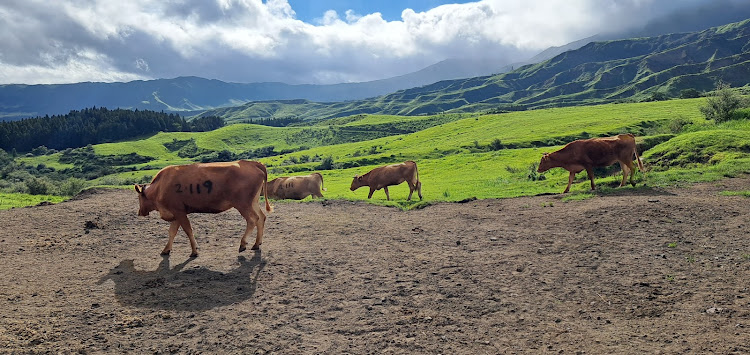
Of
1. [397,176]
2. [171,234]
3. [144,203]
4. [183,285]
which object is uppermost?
[144,203]

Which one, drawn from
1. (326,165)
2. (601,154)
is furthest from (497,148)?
(601,154)

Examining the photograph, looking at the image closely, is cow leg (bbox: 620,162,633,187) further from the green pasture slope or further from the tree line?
the tree line

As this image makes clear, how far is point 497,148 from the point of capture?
203 feet

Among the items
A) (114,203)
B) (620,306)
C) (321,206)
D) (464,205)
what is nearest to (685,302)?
(620,306)

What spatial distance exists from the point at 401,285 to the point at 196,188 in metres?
6.11

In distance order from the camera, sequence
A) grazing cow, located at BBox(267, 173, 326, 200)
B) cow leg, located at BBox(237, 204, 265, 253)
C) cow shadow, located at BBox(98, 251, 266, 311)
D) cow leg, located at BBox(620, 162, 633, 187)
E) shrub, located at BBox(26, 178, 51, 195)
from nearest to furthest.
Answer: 1. cow shadow, located at BBox(98, 251, 266, 311)
2. cow leg, located at BBox(237, 204, 265, 253)
3. cow leg, located at BBox(620, 162, 633, 187)
4. grazing cow, located at BBox(267, 173, 326, 200)
5. shrub, located at BBox(26, 178, 51, 195)

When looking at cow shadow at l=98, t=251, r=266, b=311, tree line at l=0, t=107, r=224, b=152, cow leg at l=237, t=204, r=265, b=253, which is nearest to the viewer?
cow shadow at l=98, t=251, r=266, b=311

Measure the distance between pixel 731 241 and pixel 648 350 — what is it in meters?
6.56

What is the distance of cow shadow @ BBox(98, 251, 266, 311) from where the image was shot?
8680mm

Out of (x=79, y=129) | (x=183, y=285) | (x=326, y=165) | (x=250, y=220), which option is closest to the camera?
(x=183, y=285)

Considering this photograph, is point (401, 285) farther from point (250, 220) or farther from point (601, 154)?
point (601, 154)

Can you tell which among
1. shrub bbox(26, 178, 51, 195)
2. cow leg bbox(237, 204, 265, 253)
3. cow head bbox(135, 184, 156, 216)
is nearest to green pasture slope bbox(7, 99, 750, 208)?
cow leg bbox(237, 204, 265, 253)

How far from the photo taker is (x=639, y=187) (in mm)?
17844

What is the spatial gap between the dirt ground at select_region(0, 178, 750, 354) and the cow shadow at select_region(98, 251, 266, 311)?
0.05 meters
